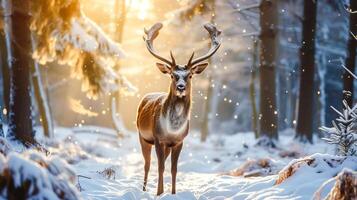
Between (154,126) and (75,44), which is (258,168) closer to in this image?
(154,126)

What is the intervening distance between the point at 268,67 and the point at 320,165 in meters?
10.3

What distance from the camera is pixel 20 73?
10.6 meters

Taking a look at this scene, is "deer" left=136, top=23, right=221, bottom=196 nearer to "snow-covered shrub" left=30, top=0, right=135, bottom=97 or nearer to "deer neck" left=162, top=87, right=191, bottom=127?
"deer neck" left=162, top=87, right=191, bottom=127

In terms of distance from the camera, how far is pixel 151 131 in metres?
8.79

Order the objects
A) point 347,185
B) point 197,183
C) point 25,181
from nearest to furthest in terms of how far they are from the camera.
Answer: point 25,181
point 347,185
point 197,183

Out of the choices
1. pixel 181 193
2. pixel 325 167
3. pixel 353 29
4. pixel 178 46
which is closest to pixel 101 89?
pixel 181 193

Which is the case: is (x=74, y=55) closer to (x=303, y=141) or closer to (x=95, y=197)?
(x=95, y=197)

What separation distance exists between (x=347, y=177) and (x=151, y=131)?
4561 mm

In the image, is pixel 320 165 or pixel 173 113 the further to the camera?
pixel 173 113

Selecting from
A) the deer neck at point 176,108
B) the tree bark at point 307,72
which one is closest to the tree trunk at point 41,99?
the tree bark at point 307,72

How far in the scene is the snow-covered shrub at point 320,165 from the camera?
668 centimetres

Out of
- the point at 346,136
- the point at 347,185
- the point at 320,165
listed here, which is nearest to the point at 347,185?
the point at 347,185

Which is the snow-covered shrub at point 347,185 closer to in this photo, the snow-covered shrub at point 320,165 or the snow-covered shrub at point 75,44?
the snow-covered shrub at point 320,165

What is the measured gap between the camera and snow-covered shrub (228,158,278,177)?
1056 cm
